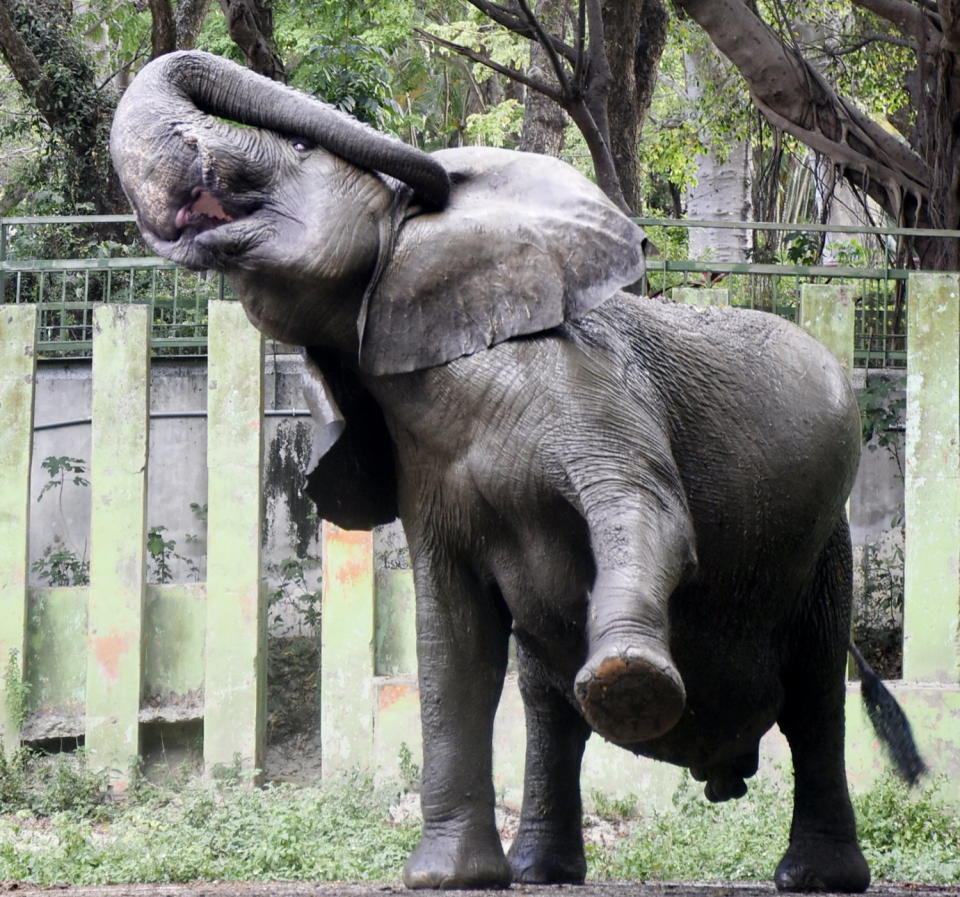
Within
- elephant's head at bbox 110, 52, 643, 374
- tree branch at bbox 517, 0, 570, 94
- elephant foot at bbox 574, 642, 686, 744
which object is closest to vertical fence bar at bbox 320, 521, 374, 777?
tree branch at bbox 517, 0, 570, 94

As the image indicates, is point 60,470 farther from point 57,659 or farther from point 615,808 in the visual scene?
point 615,808

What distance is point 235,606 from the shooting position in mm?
7582

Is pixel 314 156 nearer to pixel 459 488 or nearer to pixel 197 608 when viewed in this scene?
pixel 459 488

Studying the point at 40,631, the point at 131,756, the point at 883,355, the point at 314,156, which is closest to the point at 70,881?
the point at 131,756

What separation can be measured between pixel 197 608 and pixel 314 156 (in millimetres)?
4457

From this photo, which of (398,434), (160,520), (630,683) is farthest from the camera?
(160,520)

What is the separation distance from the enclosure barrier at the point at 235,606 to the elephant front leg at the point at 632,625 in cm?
395

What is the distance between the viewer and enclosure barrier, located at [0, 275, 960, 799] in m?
7.41

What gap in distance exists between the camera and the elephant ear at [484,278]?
3750mm

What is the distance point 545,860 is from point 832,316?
3.69m

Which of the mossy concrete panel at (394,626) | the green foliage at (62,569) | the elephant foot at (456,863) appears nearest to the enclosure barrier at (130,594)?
the mossy concrete panel at (394,626)

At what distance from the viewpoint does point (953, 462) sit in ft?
24.6

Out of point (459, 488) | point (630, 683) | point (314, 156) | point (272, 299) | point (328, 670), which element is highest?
point (314, 156)

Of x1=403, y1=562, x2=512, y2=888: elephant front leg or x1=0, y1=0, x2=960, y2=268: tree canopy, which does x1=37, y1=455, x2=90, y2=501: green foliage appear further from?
A: x1=403, y1=562, x2=512, y2=888: elephant front leg
